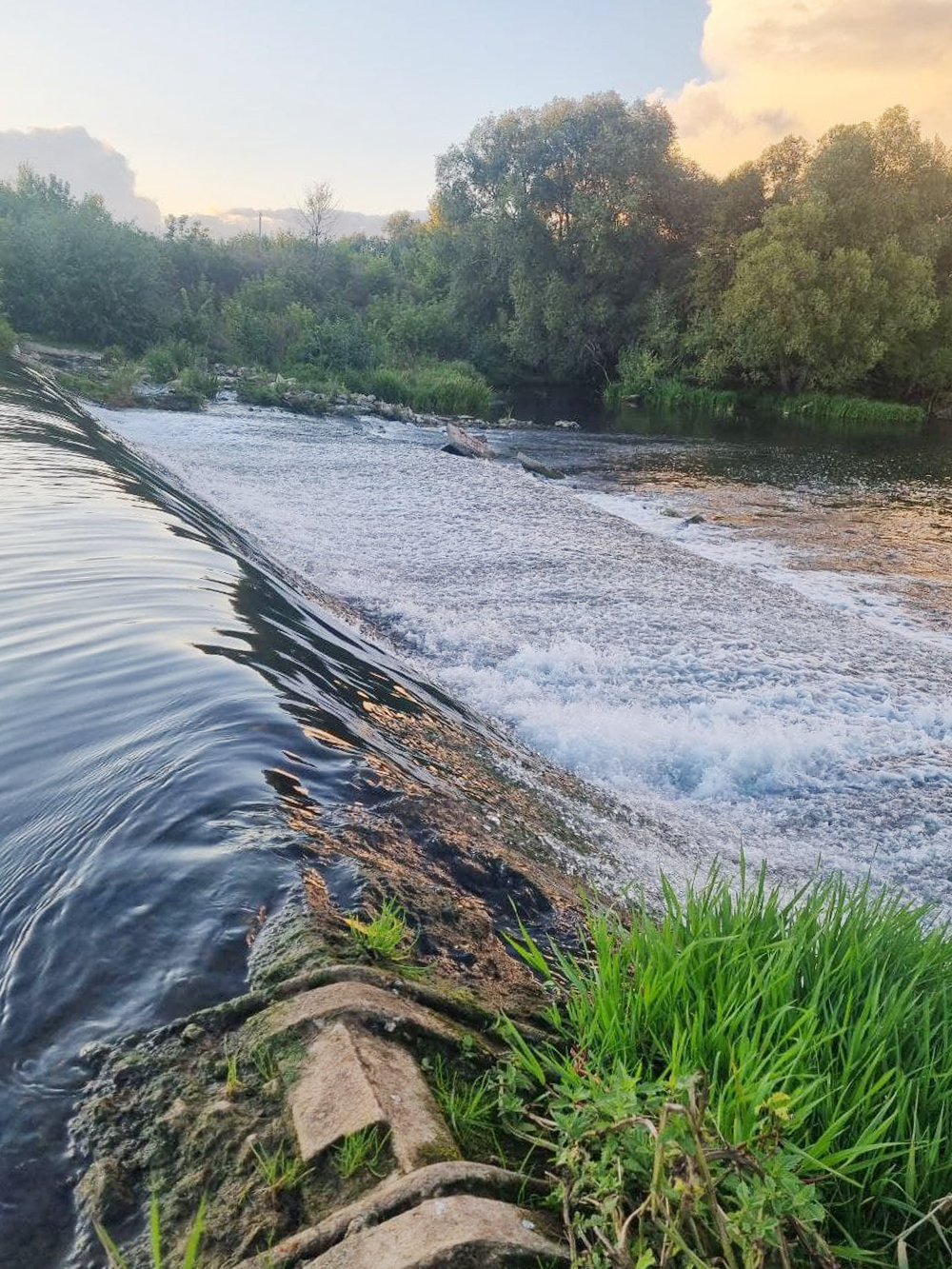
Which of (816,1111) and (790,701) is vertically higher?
(816,1111)

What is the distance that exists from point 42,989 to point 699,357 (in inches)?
1551

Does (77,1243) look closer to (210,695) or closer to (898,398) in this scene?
(210,695)

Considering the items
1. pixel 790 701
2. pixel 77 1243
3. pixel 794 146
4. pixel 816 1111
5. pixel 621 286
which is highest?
pixel 794 146

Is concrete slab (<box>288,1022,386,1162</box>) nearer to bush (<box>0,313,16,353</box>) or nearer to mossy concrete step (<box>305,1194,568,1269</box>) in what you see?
mossy concrete step (<box>305,1194,568,1269</box>)

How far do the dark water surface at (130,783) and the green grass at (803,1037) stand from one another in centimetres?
92

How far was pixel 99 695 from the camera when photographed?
3.64 m

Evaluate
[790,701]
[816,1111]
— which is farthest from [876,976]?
[790,701]

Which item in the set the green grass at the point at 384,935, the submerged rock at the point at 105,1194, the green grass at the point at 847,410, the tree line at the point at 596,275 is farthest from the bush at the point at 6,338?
the green grass at the point at 847,410

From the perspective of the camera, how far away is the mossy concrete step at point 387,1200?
134 cm

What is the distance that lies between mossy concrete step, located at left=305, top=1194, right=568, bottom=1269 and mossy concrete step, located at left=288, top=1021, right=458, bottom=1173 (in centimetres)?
12

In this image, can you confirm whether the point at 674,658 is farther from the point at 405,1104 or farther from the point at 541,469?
the point at 541,469

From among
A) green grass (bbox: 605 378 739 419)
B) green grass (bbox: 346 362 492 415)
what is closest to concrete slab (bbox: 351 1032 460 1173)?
green grass (bbox: 346 362 492 415)

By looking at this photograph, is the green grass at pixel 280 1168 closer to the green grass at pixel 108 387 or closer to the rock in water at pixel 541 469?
the rock in water at pixel 541 469

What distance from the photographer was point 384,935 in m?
2.04
